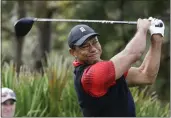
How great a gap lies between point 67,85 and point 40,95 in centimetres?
35

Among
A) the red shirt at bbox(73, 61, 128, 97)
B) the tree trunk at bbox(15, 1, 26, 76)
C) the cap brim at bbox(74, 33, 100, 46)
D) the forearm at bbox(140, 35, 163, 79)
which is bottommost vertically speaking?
the red shirt at bbox(73, 61, 128, 97)

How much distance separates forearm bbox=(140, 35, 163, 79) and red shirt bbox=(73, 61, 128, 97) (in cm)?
38

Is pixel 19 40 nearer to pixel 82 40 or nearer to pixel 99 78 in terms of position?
pixel 82 40

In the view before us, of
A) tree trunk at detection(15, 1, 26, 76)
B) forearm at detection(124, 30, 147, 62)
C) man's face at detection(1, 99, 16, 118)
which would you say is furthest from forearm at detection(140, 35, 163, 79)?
tree trunk at detection(15, 1, 26, 76)

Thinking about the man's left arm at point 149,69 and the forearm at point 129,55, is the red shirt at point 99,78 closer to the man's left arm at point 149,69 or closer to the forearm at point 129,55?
the forearm at point 129,55

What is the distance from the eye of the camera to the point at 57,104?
750 cm

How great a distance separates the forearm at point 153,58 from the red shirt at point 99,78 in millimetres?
383

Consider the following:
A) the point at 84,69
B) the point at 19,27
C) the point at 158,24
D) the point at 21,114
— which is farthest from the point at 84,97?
the point at 21,114

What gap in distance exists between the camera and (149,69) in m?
4.26

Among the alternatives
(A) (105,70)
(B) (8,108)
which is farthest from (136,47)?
(B) (8,108)

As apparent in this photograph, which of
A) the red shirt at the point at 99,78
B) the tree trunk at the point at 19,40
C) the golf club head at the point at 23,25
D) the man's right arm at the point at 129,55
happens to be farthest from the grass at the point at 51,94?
the tree trunk at the point at 19,40

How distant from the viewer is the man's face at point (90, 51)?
3.88 metres

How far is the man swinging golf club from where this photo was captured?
12.3ft

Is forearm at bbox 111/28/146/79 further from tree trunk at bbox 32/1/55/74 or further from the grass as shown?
tree trunk at bbox 32/1/55/74
